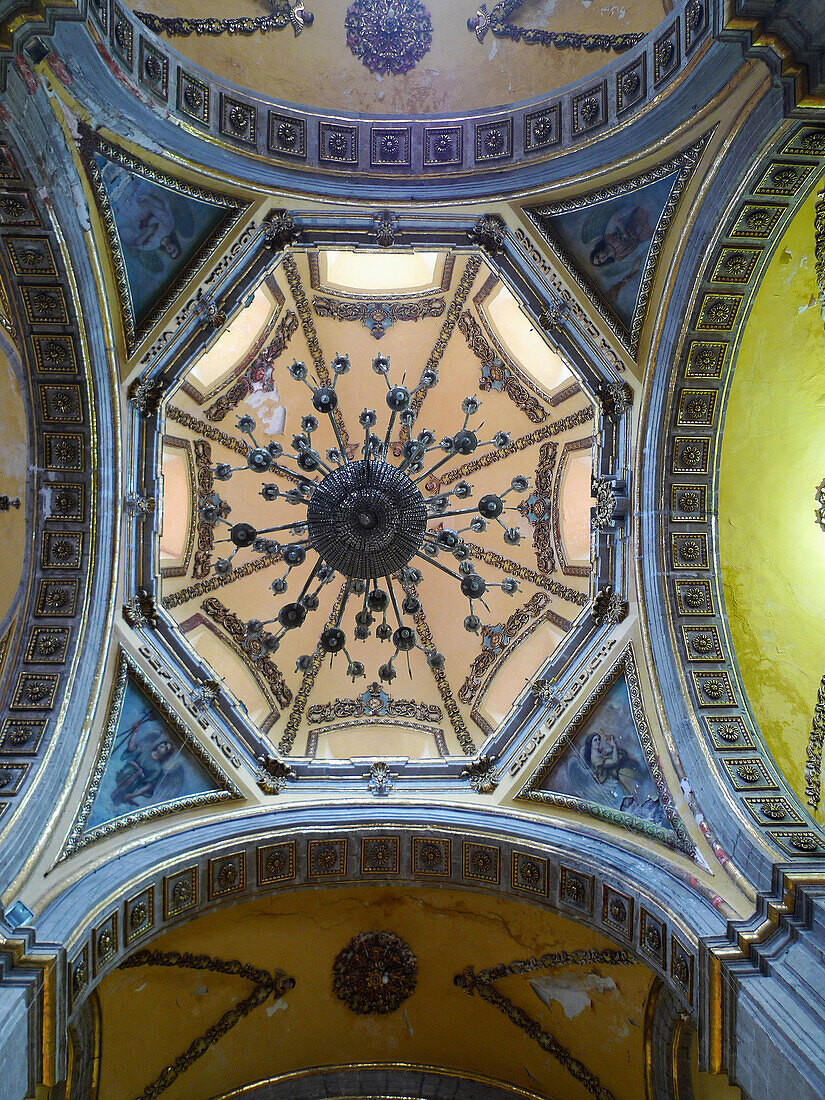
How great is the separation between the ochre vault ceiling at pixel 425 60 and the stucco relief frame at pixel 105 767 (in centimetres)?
754

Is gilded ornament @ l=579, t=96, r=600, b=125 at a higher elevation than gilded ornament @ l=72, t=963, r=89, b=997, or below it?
higher

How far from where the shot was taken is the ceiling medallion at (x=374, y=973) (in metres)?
9.30

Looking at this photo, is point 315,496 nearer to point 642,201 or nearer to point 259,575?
point 642,201

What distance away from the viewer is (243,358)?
1280cm

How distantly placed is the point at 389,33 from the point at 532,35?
1.88m

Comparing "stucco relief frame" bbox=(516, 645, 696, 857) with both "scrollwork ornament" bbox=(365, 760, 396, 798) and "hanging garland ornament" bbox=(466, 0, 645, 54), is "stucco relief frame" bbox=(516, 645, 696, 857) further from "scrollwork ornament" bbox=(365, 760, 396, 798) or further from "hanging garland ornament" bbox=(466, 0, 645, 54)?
"hanging garland ornament" bbox=(466, 0, 645, 54)

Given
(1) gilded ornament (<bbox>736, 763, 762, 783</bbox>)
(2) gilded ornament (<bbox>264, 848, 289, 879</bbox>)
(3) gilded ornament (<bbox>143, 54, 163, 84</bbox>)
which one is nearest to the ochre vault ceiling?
(3) gilded ornament (<bbox>143, 54, 163, 84</bbox>)

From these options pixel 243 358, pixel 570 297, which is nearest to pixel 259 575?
pixel 243 358

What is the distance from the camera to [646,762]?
888 cm

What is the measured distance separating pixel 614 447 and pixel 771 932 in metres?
6.06

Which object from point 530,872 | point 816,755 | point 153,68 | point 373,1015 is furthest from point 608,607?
point 153,68

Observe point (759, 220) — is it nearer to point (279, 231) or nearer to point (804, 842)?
point (279, 231)

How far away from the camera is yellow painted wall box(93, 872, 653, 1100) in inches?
340

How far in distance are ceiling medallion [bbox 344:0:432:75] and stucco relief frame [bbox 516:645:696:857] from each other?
835cm
